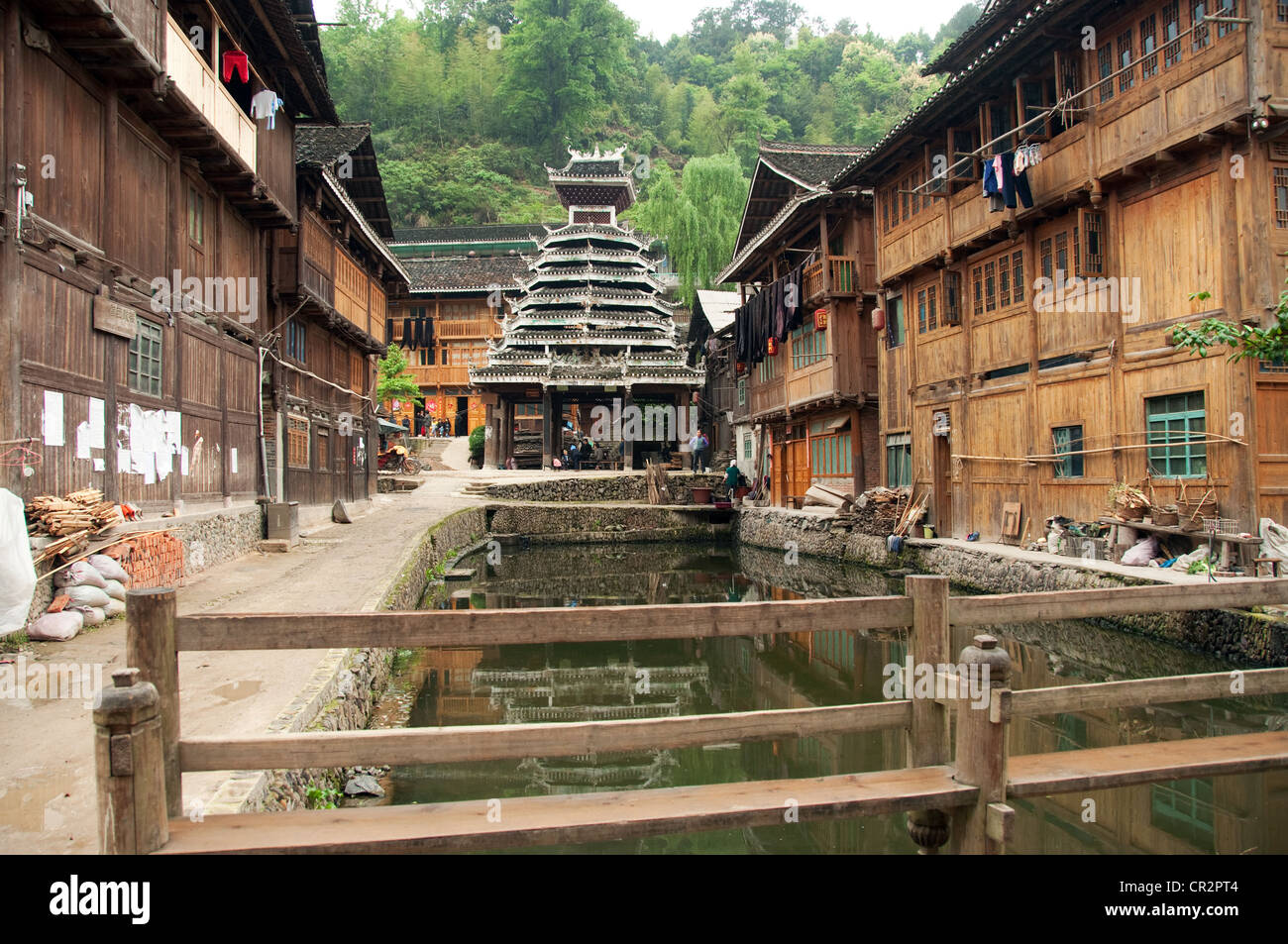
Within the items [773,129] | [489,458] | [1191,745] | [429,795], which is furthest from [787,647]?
[773,129]

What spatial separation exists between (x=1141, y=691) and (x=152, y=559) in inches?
384

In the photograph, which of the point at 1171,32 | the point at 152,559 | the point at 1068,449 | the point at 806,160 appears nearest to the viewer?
the point at 152,559

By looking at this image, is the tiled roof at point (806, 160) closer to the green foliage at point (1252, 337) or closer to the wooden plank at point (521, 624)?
the green foliage at point (1252, 337)

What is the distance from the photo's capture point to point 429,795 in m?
6.31

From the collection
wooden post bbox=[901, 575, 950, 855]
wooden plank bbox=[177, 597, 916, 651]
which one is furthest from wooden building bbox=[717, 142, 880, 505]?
wooden plank bbox=[177, 597, 916, 651]

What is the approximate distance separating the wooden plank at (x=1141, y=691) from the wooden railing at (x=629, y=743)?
1cm

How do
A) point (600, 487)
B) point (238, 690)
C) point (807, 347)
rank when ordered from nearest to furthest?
1. point (238, 690)
2. point (807, 347)
3. point (600, 487)

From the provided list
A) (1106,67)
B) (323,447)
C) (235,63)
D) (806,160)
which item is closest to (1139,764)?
(1106,67)

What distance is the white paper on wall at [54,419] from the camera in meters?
8.34

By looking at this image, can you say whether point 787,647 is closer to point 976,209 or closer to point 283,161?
point 976,209

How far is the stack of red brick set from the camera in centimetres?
903

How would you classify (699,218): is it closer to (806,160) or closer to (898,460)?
(806,160)

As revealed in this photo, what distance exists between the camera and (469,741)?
3307 mm

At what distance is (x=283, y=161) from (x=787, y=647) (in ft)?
41.5
